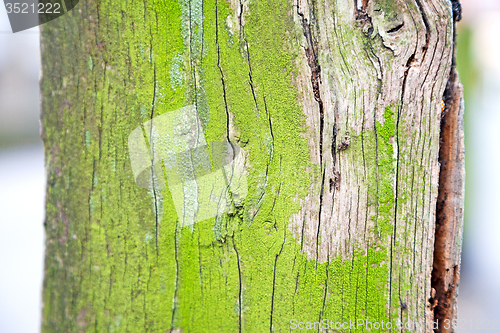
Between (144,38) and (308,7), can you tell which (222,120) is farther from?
(308,7)

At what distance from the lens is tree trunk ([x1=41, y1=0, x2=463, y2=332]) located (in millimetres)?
996

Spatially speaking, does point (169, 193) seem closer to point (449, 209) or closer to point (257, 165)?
point (257, 165)

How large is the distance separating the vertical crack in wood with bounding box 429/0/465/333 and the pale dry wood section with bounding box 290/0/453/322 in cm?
7

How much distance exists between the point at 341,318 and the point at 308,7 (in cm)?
118

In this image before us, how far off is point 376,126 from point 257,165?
471mm

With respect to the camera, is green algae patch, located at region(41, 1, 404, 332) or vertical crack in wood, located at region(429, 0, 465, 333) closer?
Result: green algae patch, located at region(41, 1, 404, 332)

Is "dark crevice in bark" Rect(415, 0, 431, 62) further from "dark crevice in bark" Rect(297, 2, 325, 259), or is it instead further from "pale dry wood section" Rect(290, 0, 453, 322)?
"dark crevice in bark" Rect(297, 2, 325, 259)

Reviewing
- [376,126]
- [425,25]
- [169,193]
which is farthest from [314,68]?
[169,193]

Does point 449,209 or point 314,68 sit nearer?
point 314,68

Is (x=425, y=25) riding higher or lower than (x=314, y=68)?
higher

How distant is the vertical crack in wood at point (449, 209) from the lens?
1142mm

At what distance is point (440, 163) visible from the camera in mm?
1167

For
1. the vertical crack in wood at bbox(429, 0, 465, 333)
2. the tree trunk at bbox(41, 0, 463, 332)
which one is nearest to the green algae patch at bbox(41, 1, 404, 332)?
the tree trunk at bbox(41, 0, 463, 332)

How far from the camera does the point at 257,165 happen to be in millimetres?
1096
